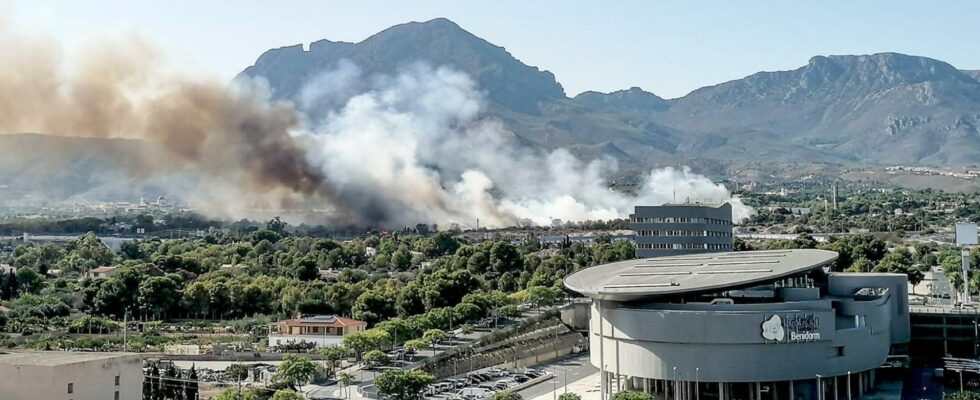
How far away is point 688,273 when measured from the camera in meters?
56.1

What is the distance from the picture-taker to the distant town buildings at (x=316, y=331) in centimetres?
6825

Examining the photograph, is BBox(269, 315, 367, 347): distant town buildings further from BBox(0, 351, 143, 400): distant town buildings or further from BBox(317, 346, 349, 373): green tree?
BBox(0, 351, 143, 400): distant town buildings

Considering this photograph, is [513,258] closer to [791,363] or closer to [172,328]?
[172,328]

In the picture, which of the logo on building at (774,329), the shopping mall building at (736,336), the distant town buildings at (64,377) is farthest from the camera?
the shopping mall building at (736,336)

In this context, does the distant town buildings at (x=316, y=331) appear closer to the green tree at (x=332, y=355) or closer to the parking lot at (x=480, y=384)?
the green tree at (x=332, y=355)

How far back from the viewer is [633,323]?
50469 millimetres

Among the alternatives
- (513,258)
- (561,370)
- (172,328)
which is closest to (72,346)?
(172,328)

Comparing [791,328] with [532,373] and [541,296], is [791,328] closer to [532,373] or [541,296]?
[532,373]

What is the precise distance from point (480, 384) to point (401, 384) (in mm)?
7149

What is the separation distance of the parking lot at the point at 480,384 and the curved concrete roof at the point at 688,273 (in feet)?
18.4

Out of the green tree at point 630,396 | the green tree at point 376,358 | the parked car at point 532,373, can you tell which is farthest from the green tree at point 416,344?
the green tree at point 630,396

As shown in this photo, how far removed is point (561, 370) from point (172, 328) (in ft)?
102

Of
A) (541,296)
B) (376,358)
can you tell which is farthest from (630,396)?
(541,296)

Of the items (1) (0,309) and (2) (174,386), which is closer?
(2) (174,386)
